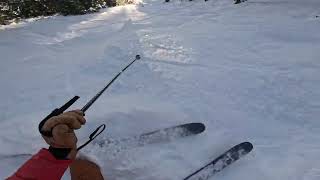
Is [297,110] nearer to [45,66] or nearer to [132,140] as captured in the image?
[132,140]

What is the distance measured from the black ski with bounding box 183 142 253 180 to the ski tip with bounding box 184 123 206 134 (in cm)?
51

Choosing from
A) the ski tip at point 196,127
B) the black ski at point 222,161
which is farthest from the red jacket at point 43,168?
the ski tip at point 196,127

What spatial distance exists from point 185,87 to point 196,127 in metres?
1.15

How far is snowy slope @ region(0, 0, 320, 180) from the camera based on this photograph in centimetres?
473

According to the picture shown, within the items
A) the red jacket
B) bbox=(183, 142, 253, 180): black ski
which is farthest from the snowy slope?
the red jacket

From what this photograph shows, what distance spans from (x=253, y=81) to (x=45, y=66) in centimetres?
344

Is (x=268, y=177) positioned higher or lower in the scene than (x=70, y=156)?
A: lower

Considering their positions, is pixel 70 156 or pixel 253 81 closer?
pixel 70 156

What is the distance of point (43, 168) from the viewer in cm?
286

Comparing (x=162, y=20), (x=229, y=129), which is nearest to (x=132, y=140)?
(x=229, y=129)

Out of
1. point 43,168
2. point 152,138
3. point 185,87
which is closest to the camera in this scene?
point 43,168

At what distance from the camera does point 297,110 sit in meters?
5.43

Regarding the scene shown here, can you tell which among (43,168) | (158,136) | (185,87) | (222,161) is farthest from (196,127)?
(43,168)

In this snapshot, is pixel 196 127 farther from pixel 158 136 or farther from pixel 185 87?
pixel 185 87
